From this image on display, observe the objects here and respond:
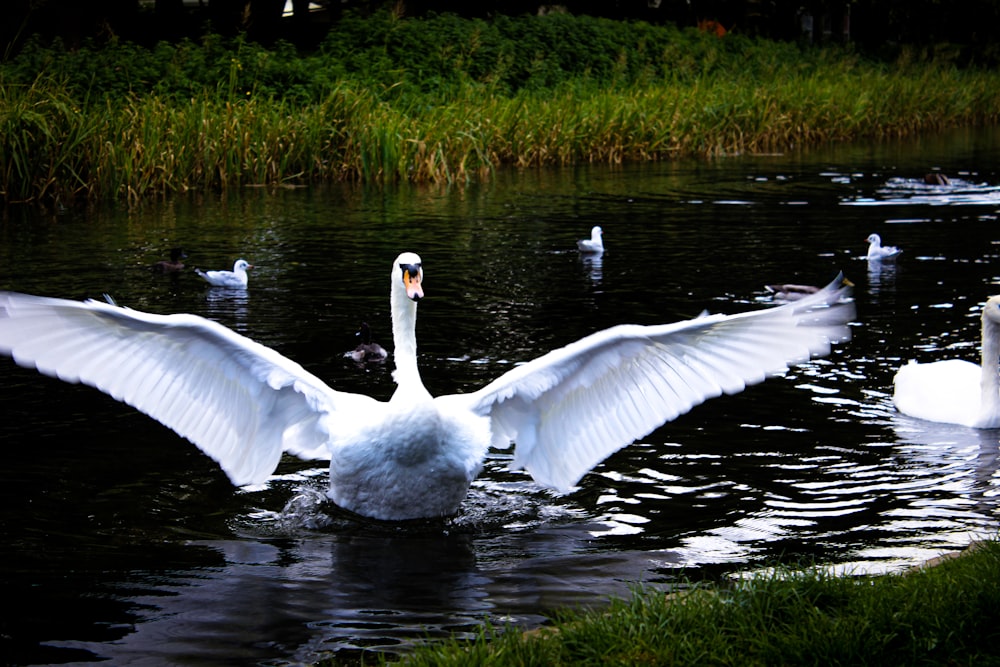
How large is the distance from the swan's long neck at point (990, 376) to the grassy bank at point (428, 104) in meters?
12.3

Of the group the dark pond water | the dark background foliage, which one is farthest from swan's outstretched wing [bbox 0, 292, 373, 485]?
the dark background foliage

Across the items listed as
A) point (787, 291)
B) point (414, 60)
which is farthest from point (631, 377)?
point (414, 60)

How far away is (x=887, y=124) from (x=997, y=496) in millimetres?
24338

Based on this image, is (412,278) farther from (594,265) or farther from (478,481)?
(594,265)

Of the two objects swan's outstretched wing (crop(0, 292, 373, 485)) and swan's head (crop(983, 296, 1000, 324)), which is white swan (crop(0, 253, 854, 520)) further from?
swan's head (crop(983, 296, 1000, 324))

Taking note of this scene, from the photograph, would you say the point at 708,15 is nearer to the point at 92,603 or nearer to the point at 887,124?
the point at 887,124

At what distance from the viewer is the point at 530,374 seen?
6.30 m

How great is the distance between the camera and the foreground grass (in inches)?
169

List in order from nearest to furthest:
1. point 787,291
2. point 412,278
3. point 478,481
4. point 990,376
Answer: point 412,278, point 478,481, point 990,376, point 787,291

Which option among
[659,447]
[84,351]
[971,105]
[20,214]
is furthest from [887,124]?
[84,351]

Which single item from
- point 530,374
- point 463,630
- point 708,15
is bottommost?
point 463,630

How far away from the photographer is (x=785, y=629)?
4531mm

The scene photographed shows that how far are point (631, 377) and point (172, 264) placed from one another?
27.0 ft

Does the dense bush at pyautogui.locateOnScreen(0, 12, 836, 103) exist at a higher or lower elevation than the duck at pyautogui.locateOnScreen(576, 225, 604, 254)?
higher
